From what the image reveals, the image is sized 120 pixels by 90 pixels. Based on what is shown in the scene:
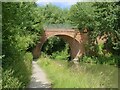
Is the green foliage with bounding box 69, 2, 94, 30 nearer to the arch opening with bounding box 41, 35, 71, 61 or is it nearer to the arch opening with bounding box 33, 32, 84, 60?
the arch opening with bounding box 33, 32, 84, 60

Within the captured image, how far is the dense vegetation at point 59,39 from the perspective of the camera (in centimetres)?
1008

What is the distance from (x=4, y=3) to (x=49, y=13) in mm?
43235

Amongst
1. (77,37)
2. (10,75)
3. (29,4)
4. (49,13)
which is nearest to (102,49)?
(77,37)

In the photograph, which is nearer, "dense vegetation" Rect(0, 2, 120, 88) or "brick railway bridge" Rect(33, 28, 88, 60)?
"dense vegetation" Rect(0, 2, 120, 88)

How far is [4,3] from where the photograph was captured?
29.6 ft

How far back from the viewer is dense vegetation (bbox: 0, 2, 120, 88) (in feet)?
33.1

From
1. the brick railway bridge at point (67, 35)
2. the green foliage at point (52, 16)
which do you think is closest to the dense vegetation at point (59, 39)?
the brick railway bridge at point (67, 35)

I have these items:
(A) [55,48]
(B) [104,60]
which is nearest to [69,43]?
(A) [55,48]

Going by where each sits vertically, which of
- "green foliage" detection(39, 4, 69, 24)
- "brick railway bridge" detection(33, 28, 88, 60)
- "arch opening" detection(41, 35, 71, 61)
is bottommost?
"arch opening" detection(41, 35, 71, 61)

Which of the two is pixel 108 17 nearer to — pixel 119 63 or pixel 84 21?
pixel 119 63

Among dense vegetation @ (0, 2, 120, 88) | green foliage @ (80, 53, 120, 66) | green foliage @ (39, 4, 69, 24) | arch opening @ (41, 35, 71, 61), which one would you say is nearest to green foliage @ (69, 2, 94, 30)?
dense vegetation @ (0, 2, 120, 88)

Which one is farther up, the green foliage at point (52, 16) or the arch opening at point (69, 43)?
the green foliage at point (52, 16)

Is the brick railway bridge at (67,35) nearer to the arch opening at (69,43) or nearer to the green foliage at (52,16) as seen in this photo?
the arch opening at (69,43)

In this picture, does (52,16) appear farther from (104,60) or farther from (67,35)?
(104,60)
